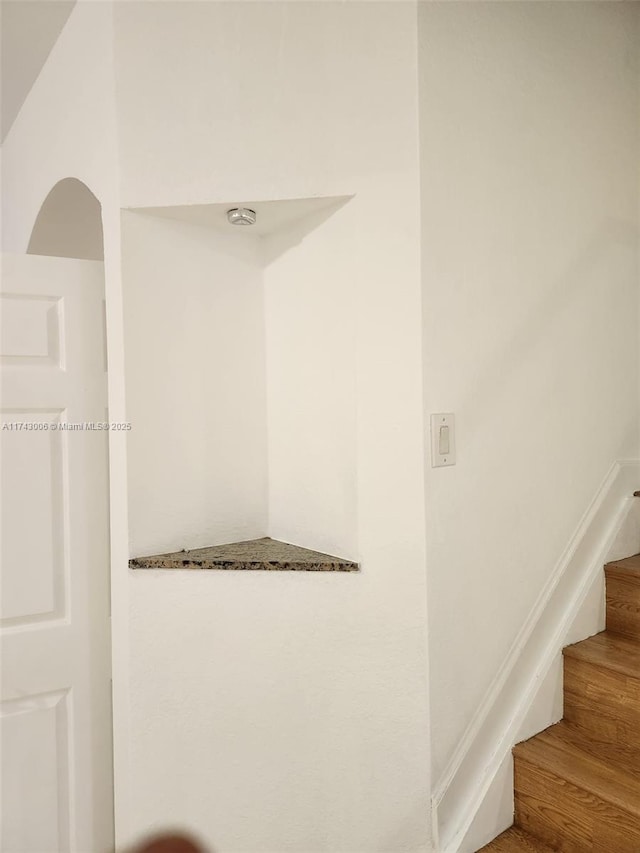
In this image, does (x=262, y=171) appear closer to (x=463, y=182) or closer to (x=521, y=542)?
(x=463, y=182)

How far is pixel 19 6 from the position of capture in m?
1.99

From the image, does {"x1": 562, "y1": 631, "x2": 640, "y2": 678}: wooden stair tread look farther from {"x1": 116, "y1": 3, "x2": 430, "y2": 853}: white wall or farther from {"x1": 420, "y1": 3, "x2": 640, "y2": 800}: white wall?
{"x1": 116, "y1": 3, "x2": 430, "y2": 853}: white wall

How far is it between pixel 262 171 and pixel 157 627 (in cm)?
129

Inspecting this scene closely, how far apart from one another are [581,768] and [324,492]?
3.31 feet

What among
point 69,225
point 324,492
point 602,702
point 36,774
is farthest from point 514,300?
point 36,774

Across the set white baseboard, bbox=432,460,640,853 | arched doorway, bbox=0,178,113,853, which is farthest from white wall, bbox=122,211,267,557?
white baseboard, bbox=432,460,640,853

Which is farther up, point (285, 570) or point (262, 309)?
point (262, 309)

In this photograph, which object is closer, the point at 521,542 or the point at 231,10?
the point at 231,10

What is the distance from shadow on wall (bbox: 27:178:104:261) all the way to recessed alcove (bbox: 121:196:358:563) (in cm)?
63

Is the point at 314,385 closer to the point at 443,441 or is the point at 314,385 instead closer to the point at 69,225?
the point at 443,441

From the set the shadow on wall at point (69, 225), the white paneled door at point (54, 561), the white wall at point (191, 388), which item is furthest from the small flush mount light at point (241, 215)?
the shadow on wall at point (69, 225)

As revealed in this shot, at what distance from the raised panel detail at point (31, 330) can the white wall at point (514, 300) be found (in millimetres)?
1106

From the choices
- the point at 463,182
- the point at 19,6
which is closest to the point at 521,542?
the point at 463,182

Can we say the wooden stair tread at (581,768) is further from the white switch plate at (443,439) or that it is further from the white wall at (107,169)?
the white wall at (107,169)
